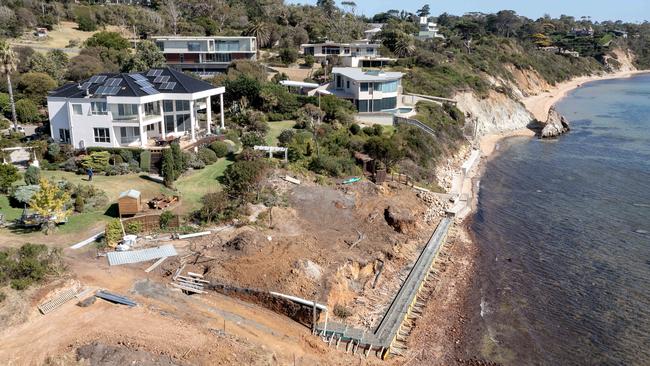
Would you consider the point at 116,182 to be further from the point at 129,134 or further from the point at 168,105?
the point at 168,105

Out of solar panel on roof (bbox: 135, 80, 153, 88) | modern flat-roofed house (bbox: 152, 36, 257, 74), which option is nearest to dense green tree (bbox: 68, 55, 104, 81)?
modern flat-roofed house (bbox: 152, 36, 257, 74)

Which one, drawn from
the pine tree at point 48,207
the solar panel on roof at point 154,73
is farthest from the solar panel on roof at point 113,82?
the pine tree at point 48,207

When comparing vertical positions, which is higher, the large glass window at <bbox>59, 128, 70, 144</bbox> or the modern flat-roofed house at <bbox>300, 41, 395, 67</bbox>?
the modern flat-roofed house at <bbox>300, 41, 395, 67</bbox>

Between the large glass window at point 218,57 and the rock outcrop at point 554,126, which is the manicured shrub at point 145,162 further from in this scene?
the rock outcrop at point 554,126

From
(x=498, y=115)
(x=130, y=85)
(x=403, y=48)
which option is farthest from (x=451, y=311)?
(x=403, y=48)

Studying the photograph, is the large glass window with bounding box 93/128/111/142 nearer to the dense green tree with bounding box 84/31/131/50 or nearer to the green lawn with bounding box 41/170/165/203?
the green lawn with bounding box 41/170/165/203
